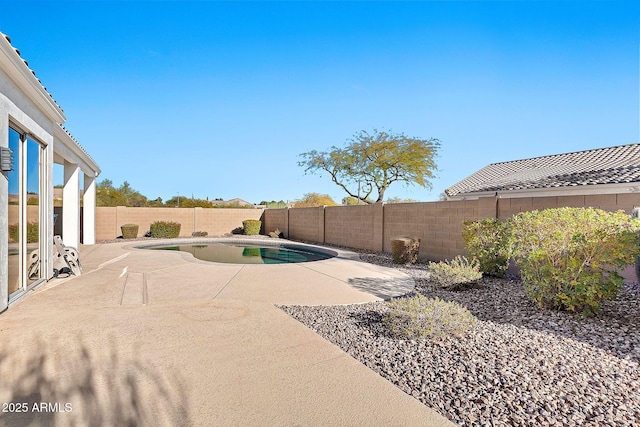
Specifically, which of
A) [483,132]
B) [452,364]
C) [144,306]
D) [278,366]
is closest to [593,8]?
[483,132]

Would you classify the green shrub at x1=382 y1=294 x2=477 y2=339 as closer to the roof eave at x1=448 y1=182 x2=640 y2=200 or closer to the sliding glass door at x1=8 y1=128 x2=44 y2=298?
the sliding glass door at x1=8 y1=128 x2=44 y2=298

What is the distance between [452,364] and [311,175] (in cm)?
2426

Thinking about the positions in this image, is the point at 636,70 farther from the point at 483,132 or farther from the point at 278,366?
the point at 278,366

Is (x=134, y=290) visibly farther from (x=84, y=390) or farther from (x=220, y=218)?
(x=220, y=218)

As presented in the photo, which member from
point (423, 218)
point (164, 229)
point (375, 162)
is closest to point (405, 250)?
point (423, 218)

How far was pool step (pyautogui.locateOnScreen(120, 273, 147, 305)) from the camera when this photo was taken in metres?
5.08

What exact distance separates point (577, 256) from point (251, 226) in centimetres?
1680

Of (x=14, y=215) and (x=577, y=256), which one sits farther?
(x=14, y=215)

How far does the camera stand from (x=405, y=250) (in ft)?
30.5

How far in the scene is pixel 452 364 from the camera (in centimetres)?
297

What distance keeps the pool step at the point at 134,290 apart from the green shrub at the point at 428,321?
3660 millimetres

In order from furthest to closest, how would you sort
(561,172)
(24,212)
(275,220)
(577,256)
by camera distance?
(275,220), (561,172), (24,212), (577,256)

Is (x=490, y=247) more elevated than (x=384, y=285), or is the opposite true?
(x=490, y=247)

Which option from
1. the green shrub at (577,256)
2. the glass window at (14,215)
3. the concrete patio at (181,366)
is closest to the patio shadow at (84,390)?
the concrete patio at (181,366)
